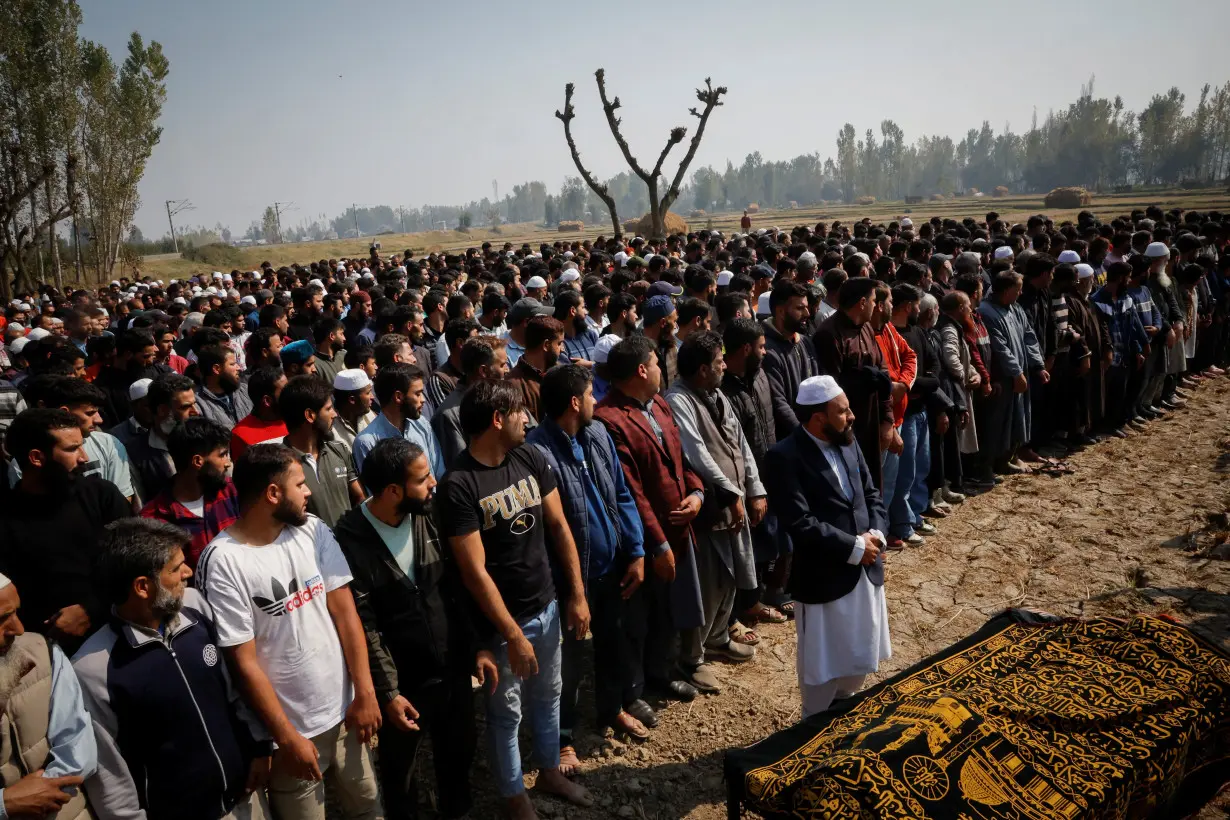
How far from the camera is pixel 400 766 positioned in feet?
10.7

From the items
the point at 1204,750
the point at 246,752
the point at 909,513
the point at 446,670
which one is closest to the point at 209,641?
the point at 246,752

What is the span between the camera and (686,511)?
4.02 m

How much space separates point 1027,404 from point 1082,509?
1.18 m

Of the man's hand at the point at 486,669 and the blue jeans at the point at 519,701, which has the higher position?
the man's hand at the point at 486,669

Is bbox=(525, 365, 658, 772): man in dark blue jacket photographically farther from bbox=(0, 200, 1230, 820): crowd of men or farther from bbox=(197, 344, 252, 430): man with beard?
bbox=(197, 344, 252, 430): man with beard

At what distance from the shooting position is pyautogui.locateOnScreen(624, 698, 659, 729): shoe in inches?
161

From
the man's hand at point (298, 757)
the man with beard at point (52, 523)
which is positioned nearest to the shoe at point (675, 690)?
the man's hand at point (298, 757)

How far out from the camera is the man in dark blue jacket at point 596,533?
3.65 m

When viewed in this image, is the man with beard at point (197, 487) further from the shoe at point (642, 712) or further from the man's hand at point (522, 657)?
the shoe at point (642, 712)

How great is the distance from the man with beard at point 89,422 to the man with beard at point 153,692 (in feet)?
5.95

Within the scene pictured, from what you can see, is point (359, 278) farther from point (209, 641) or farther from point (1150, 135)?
point (1150, 135)

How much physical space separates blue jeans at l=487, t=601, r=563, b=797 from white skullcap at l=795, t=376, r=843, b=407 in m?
1.48

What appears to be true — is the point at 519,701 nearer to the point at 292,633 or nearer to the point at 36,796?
the point at 292,633

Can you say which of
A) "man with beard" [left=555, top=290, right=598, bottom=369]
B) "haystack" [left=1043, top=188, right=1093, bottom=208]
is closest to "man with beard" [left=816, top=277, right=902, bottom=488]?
"man with beard" [left=555, top=290, right=598, bottom=369]
